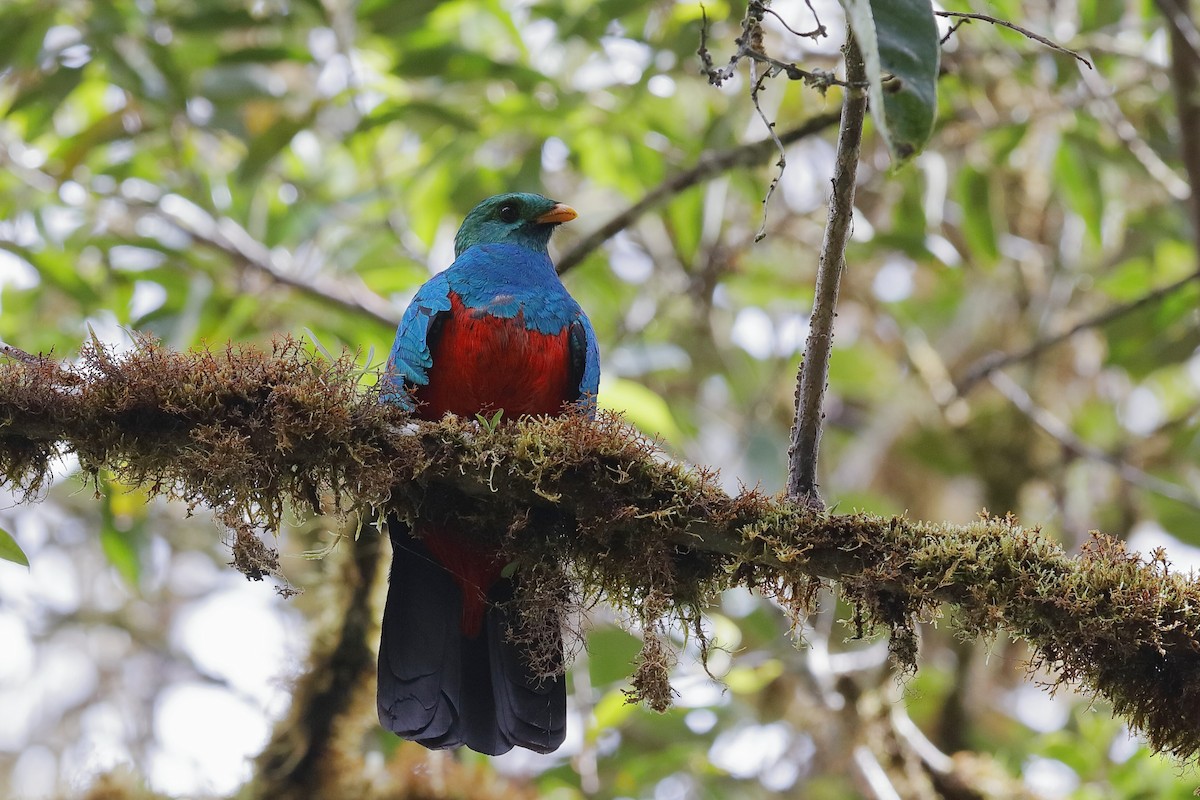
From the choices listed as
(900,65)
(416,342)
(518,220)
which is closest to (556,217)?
(518,220)

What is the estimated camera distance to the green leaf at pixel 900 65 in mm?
1973

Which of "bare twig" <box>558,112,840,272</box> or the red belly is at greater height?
"bare twig" <box>558,112,840,272</box>

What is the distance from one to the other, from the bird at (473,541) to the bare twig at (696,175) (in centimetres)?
58

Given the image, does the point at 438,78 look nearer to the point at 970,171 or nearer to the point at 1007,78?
the point at 970,171

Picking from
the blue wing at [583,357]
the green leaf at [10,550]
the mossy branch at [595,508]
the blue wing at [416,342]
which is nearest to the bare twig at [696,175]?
the blue wing at [583,357]

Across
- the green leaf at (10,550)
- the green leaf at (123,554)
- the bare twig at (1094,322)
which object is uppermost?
the bare twig at (1094,322)

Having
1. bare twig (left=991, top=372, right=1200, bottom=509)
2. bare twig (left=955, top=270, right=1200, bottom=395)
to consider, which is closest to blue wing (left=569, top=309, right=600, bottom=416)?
bare twig (left=955, top=270, right=1200, bottom=395)

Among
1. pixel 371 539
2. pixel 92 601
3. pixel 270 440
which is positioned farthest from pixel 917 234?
pixel 92 601

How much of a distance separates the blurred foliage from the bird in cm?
94

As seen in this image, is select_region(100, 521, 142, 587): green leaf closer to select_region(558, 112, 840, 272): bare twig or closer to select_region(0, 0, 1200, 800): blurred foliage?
select_region(0, 0, 1200, 800): blurred foliage

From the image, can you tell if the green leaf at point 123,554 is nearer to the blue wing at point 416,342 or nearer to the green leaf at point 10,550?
the blue wing at point 416,342

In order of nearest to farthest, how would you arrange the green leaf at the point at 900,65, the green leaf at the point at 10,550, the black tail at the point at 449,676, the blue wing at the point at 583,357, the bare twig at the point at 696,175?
the green leaf at the point at 900,65 < the green leaf at the point at 10,550 < the black tail at the point at 449,676 < the blue wing at the point at 583,357 < the bare twig at the point at 696,175

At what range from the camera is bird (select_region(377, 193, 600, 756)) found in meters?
3.18

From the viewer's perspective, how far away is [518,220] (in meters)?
4.38
